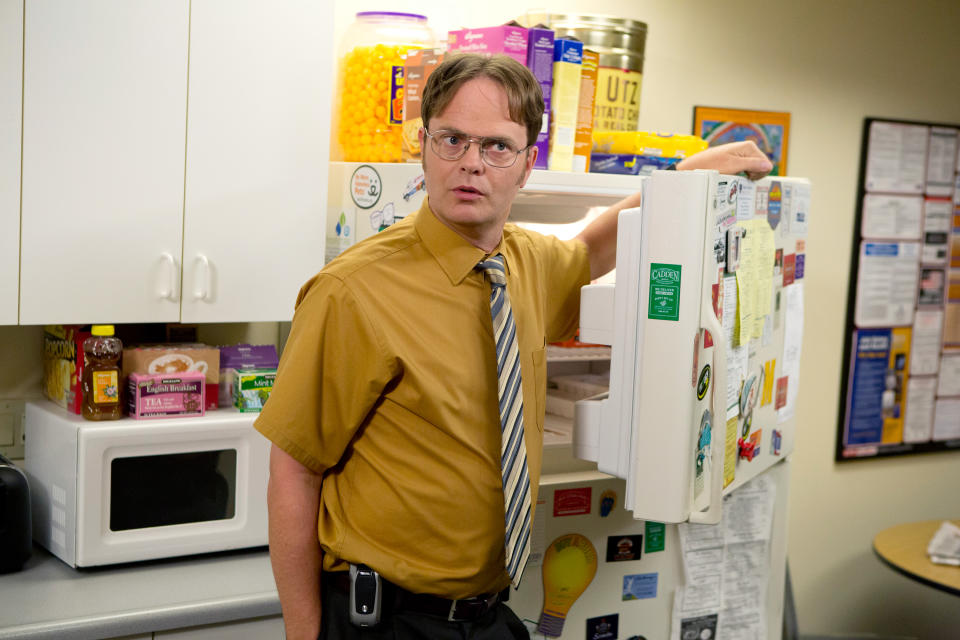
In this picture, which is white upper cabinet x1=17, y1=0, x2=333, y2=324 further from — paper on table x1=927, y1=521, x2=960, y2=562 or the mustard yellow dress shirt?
paper on table x1=927, y1=521, x2=960, y2=562

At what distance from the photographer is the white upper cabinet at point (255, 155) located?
88.0 inches

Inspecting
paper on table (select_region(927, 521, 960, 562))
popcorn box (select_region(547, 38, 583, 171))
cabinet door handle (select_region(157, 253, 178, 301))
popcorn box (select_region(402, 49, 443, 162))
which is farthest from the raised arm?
paper on table (select_region(927, 521, 960, 562))

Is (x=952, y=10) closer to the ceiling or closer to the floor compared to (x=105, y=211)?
closer to the ceiling

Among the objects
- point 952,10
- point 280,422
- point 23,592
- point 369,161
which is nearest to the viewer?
point 280,422

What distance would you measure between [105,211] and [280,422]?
2.56 feet

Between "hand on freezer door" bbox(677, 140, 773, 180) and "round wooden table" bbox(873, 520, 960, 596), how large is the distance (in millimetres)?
1531

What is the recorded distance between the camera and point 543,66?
224 centimetres

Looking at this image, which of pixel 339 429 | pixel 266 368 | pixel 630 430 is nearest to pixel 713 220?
pixel 630 430

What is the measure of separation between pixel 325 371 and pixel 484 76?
56 centimetres

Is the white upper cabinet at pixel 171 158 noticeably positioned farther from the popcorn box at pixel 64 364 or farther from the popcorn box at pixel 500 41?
the popcorn box at pixel 500 41

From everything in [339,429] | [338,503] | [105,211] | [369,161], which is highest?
[369,161]

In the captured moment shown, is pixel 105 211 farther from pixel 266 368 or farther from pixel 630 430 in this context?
pixel 630 430

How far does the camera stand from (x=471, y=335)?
5.78 feet

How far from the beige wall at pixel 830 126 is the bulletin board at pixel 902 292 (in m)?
0.05
